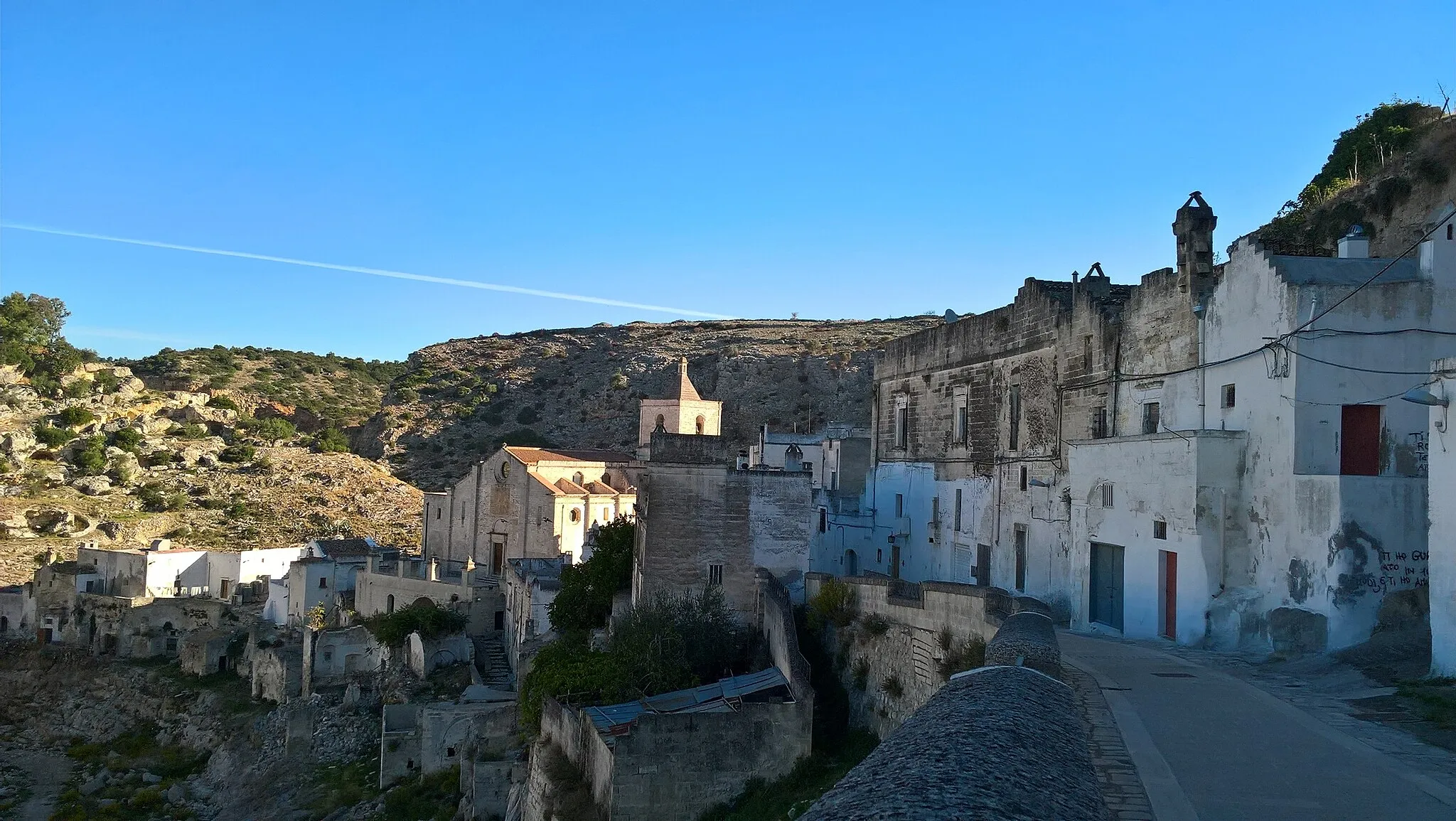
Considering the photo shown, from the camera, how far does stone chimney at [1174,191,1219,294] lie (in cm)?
1762

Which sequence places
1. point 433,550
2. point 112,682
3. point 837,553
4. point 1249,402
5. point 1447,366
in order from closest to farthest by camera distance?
point 1447,366 → point 1249,402 → point 837,553 → point 112,682 → point 433,550

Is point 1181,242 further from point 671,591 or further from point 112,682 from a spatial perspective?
point 112,682

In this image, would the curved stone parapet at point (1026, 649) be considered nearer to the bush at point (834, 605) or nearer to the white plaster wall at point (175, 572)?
the bush at point (834, 605)

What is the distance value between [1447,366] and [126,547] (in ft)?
163

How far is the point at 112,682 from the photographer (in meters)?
Result: 36.2

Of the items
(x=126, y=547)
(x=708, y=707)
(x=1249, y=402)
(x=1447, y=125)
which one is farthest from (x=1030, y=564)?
(x=126, y=547)

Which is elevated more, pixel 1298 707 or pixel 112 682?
pixel 1298 707

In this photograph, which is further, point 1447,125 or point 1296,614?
point 1447,125

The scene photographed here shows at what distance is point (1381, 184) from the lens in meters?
26.1

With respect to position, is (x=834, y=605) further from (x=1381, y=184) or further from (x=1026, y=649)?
(x=1381, y=184)

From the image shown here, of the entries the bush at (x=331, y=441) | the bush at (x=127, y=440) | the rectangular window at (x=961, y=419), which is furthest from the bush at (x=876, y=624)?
the bush at (x=331, y=441)

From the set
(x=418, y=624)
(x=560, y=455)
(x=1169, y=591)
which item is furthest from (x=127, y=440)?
(x=1169, y=591)

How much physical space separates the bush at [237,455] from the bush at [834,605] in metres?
50.9

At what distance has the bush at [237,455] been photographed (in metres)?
60.0
